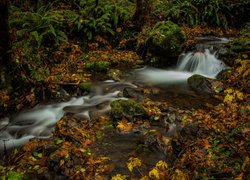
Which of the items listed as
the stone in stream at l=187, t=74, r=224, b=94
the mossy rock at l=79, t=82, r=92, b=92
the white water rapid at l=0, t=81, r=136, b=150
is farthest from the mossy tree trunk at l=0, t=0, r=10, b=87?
the stone in stream at l=187, t=74, r=224, b=94

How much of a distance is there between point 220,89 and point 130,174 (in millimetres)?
4842

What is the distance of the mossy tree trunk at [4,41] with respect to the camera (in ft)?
22.4

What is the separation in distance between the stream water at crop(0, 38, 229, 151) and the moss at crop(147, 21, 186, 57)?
1.61 ft

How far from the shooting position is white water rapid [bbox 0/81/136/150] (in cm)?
655

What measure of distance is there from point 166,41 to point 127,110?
5.03 m

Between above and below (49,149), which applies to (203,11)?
above

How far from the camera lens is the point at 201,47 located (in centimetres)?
1147

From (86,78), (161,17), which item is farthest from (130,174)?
(161,17)

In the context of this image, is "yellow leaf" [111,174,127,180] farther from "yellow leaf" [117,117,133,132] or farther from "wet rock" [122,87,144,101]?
"wet rock" [122,87,144,101]

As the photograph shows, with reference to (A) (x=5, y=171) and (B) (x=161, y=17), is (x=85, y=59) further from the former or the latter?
(A) (x=5, y=171)

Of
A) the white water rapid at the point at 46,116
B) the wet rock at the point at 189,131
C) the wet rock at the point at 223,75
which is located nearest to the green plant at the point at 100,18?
the white water rapid at the point at 46,116

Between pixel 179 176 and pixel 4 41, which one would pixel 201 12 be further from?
pixel 179 176

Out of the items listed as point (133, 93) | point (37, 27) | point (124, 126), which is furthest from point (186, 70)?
point (37, 27)

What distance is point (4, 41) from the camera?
23.4ft
